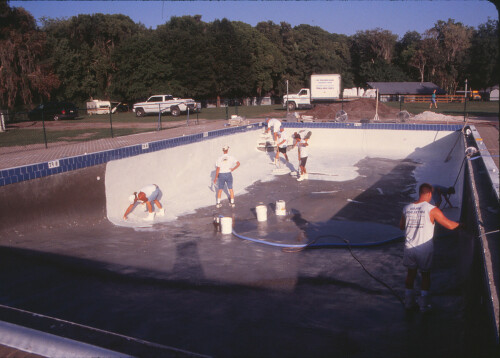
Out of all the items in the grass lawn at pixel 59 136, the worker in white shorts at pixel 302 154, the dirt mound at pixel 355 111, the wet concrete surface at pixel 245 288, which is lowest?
the wet concrete surface at pixel 245 288

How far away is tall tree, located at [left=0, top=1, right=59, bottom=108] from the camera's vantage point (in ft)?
111

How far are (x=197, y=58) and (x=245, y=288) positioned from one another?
45.1 meters

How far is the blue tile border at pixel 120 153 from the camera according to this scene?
9523 millimetres

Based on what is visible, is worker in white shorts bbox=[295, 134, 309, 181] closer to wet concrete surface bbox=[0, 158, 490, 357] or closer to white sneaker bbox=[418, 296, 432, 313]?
wet concrete surface bbox=[0, 158, 490, 357]

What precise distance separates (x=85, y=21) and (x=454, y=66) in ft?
163

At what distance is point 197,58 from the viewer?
48344 mm

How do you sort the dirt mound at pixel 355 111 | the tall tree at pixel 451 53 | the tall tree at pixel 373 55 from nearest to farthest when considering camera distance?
the dirt mound at pixel 355 111, the tall tree at pixel 451 53, the tall tree at pixel 373 55

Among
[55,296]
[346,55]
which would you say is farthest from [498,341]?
[346,55]

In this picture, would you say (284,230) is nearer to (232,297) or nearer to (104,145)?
(232,297)

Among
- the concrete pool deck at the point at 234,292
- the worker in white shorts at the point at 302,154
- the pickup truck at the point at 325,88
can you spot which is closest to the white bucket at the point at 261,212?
the concrete pool deck at the point at 234,292

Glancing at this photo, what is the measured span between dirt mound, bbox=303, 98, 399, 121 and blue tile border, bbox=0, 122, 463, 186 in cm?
788

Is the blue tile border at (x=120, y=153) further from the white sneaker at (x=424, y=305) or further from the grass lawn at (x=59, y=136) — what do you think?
the white sneaker at (x=424, y=305)

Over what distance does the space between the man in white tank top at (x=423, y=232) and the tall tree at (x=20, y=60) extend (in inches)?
1452

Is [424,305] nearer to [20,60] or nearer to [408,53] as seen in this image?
Answer: [20,60]
